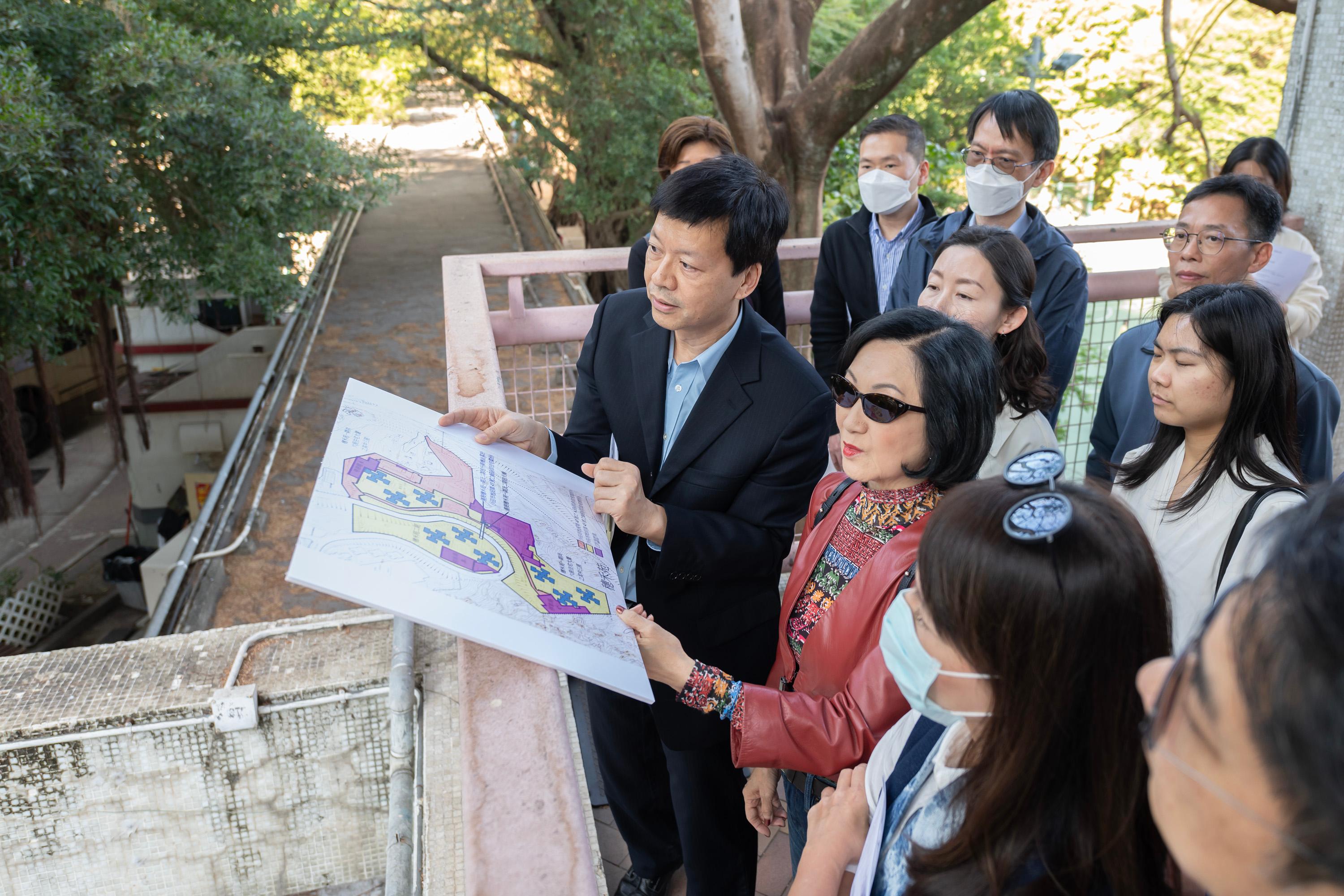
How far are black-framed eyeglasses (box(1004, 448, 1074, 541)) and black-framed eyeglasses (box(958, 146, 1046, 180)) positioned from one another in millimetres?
2154

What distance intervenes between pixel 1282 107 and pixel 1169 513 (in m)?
3.88

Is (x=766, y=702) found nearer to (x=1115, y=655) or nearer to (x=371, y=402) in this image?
(x=1115, y=655)

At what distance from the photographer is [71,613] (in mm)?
12227

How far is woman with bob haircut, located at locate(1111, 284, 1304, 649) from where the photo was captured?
1.81m

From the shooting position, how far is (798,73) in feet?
20.6

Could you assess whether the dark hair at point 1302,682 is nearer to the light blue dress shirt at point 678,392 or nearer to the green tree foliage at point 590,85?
the light blue dress shirt at point 678,392

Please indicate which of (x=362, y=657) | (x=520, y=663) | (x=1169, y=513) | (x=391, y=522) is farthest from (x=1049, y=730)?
(x=362, y=657)

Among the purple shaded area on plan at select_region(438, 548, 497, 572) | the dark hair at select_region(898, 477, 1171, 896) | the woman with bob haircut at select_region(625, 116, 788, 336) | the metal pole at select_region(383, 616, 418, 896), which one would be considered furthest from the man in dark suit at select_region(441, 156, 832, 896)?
the woman with bob haircut at select_region(625, 116, 788, 336)

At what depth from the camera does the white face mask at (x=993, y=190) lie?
9.70ft

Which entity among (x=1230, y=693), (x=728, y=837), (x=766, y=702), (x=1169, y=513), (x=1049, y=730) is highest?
(x=1230, y=693)

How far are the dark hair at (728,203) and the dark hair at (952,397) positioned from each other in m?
0.36

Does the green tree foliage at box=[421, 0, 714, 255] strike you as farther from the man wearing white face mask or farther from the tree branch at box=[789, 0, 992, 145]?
the man wearing white face mask

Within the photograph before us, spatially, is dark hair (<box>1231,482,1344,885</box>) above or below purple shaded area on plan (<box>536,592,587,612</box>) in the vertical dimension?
above

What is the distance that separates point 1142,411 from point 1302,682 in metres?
1.93
